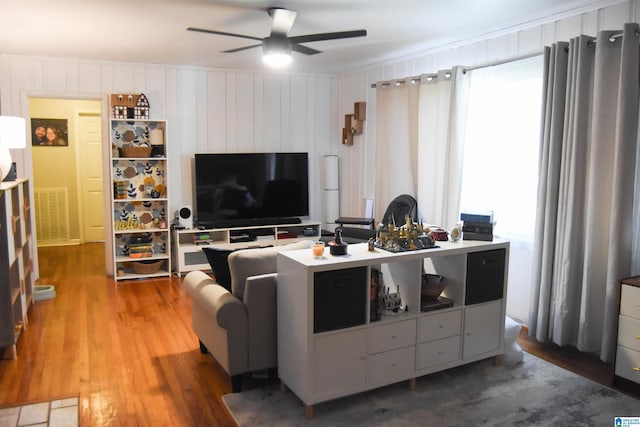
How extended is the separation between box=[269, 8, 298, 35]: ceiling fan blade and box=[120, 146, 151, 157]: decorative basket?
2.66 meters

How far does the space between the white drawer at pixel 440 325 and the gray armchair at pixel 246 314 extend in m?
0.88

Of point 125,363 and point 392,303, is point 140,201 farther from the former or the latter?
point 392,303

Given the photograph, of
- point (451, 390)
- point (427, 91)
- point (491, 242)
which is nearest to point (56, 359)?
point (451, 390)

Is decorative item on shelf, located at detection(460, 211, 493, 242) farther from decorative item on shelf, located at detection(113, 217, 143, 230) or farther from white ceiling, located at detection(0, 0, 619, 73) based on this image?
decorative item on shelf, located at detection(113, 217, 143, 230)

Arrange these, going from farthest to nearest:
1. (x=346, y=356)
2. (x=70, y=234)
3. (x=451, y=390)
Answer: (x=70, y=234) < (x=451, y=390) < (x=346, y=356)

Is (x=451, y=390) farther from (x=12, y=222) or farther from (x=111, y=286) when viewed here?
(x=111, y=286)

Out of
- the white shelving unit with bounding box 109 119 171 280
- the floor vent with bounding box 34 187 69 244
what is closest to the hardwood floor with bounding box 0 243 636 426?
the white shelving unit with bounding box 109 119 171 280

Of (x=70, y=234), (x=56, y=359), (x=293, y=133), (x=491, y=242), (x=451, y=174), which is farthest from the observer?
(x=70, y=234)

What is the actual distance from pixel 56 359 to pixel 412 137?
372 cm

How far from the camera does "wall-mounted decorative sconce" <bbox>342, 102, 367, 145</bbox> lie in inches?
246

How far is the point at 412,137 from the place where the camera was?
17.5 feet

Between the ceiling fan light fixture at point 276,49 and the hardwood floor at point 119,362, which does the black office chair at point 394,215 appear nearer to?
the hardwood floor at point 119,362

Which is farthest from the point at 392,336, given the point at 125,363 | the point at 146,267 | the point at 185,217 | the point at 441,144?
the point at 146,267

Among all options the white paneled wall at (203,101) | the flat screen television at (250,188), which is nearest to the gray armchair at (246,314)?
the flat screen television at (250,188)
